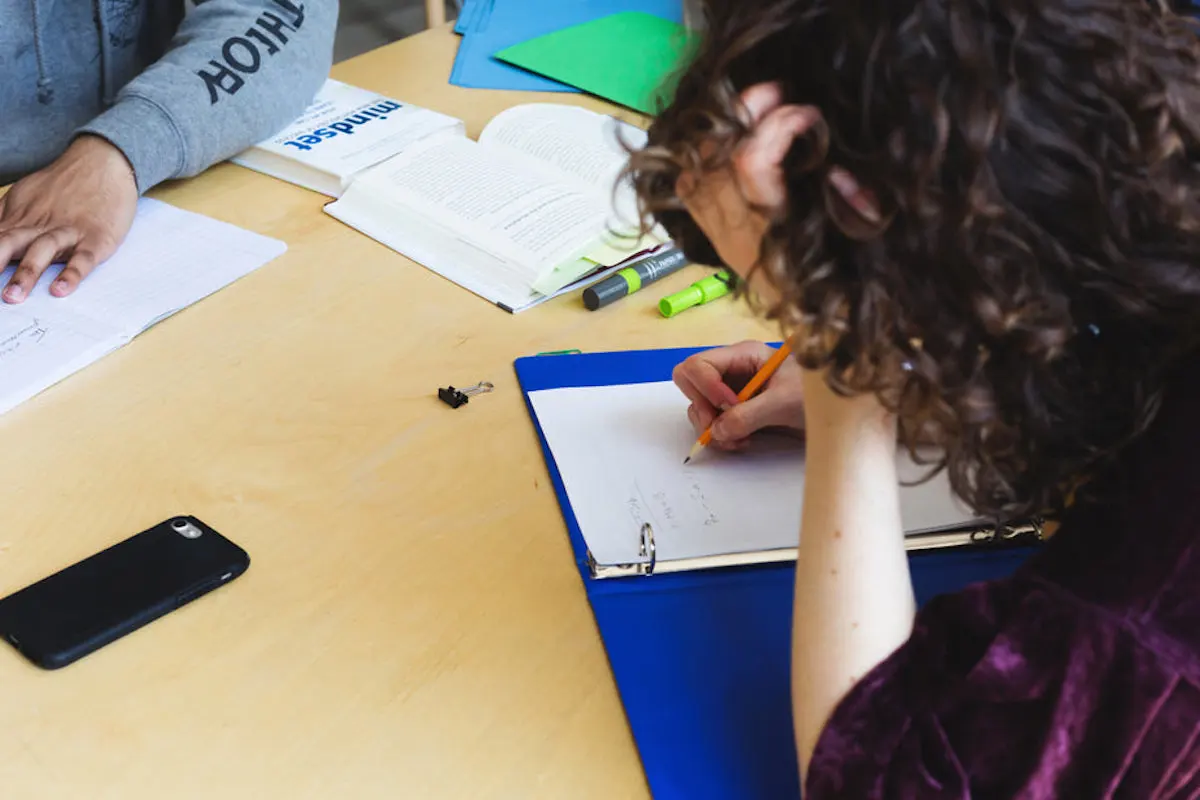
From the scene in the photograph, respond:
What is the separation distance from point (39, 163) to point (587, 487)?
37.4 inches

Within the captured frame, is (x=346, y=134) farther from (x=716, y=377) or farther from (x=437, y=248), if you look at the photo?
(x=716, y=377)

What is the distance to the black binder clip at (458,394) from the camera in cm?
94

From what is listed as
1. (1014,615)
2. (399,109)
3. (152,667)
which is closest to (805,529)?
(1014,615)

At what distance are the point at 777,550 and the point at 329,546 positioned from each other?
306 millimetres

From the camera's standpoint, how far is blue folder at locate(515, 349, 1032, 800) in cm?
64

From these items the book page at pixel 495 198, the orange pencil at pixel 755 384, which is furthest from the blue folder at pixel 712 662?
the book page at pixel 495 198

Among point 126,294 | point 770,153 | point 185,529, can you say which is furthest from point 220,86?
point 770,153

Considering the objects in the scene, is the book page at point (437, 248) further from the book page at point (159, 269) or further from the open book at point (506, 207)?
the book page at point (159, 269)

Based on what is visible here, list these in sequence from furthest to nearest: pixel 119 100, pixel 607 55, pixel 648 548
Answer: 1. pixel 607 55
2. pixel 119 100
3. pixel 648 548

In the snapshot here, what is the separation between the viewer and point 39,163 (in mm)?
1406

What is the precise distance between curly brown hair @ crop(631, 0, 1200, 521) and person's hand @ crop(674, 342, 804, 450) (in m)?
0.26

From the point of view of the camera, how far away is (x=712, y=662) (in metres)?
0.70

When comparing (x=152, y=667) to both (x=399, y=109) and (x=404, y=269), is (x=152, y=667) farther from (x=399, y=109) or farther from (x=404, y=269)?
(x=399, y=109)

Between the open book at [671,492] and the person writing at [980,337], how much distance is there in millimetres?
124
